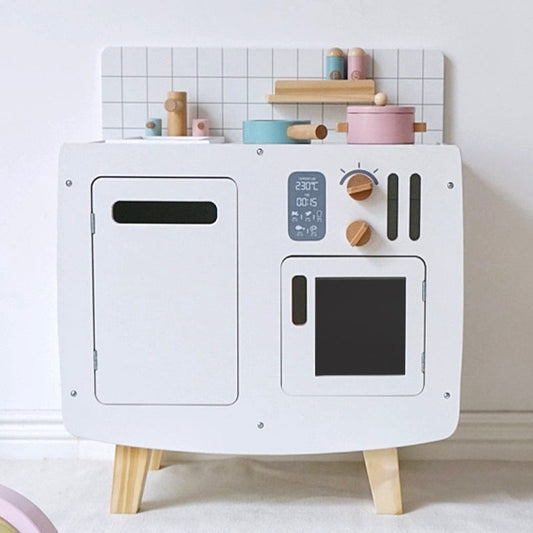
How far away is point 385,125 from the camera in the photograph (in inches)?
61.7

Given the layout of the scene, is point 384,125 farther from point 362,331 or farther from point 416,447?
point 416,447

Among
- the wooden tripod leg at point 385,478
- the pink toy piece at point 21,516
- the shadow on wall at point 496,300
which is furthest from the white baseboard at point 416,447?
the pink toy piece at point 21,516

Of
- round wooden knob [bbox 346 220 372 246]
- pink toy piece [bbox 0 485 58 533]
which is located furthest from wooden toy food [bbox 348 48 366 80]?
pink toy piece [bbox 0 485 58 533]

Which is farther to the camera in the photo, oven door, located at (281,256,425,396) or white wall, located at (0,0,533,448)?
white wall, located at (0,0,533,448)

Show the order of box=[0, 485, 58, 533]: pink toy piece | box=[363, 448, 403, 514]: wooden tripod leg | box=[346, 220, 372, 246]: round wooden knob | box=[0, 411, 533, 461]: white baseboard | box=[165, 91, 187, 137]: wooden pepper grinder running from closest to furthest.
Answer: box=[0, 485, 58, 533]: pink toy piece < box=[346, 220, 372, 246]: round wooden knob < box=[363, 448, 403, 514]: wooden tripod leg < box=[165, 91, 187, 137]: wooden pepper grinder < box=[0, 411, 533, 461]: white baseboard

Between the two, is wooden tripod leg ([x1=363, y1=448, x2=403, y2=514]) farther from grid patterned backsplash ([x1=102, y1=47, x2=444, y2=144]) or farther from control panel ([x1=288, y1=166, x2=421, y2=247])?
grid patterned backsplash ([x1=102, y1=47, x2=444, y2=144])

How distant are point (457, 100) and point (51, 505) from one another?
40.9 inches

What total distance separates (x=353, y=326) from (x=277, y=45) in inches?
23.3

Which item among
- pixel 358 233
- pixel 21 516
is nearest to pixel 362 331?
pixel 358 233

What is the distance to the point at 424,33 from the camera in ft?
6.06

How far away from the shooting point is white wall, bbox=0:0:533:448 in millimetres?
1839

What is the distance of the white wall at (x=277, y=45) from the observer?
6.03 ft

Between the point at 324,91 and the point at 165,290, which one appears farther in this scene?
the point at 324,91

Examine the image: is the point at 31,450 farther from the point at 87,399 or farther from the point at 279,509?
the point at 279,509
